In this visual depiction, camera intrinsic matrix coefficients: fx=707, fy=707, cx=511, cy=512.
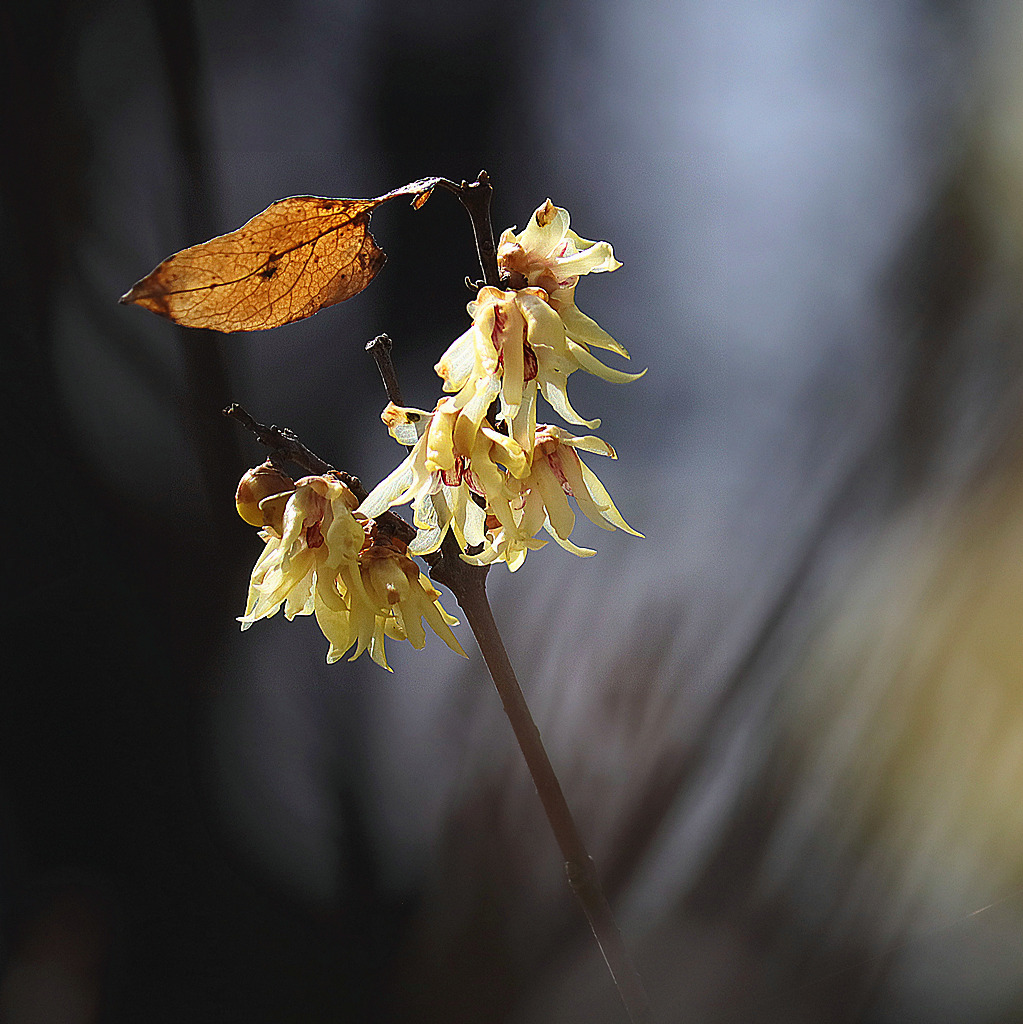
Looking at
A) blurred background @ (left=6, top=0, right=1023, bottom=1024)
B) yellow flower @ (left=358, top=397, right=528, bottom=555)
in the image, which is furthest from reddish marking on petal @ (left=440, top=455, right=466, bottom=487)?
blurred background @ (left=6, top=0, right=1023, bottom=1024)

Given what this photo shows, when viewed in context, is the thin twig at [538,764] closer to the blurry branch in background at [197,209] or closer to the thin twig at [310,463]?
the thin twig at [310,463]

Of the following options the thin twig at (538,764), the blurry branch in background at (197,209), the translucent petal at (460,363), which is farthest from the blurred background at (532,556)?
the translucent petal at (460,363)

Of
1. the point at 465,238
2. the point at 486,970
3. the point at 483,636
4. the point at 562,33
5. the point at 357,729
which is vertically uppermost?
the point at 562,33

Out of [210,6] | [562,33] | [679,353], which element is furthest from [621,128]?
[210,6]

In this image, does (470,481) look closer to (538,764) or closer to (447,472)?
(447,472)

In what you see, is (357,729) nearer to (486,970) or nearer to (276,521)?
(486,970)

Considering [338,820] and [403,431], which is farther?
[338,820]

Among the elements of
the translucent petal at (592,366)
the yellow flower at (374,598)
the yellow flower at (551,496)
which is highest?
the translucent petal at (592,366)
